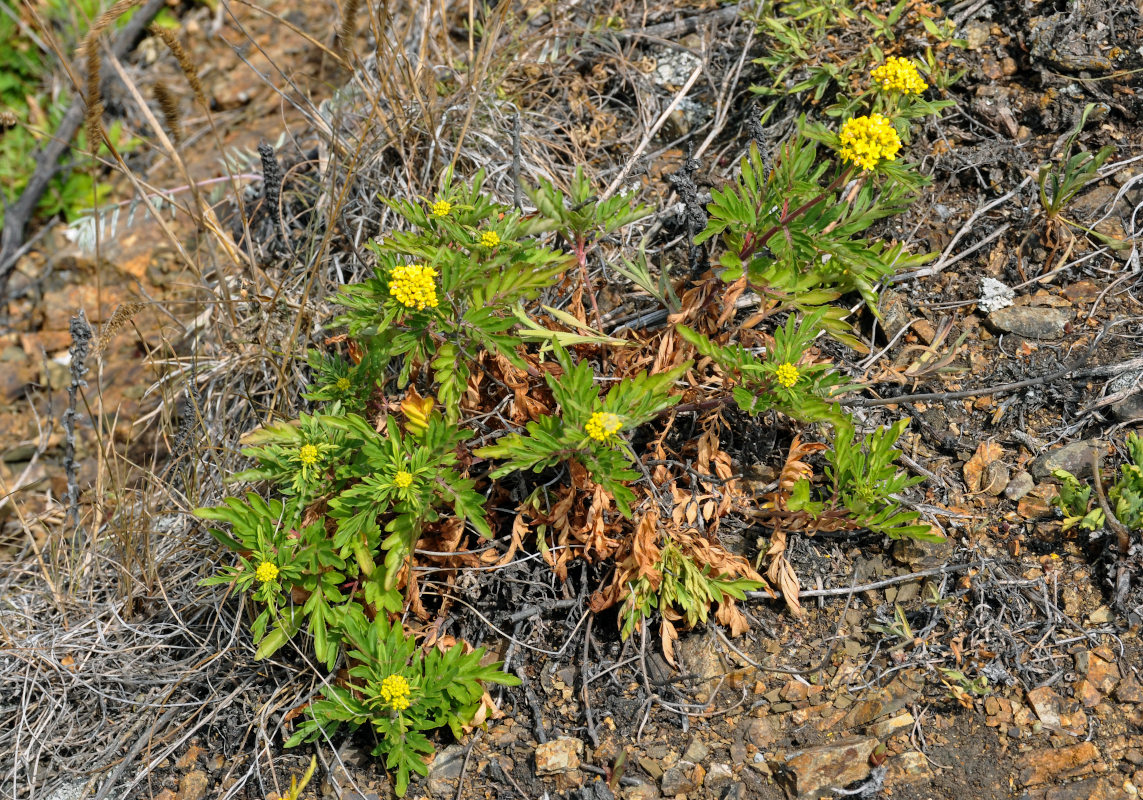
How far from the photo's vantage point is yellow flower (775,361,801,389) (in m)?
2.24

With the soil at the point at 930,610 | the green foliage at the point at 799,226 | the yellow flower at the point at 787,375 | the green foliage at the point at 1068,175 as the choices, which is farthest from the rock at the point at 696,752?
the green foliage at the point at 1068,175

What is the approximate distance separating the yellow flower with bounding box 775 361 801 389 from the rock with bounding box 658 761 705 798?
0.98 metres

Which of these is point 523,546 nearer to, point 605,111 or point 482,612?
point 482,612

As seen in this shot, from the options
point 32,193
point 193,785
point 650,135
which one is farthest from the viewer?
point 32,193

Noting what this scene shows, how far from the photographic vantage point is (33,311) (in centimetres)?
461

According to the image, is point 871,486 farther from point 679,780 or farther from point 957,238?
point 957,238

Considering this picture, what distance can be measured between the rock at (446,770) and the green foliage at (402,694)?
0.13ft

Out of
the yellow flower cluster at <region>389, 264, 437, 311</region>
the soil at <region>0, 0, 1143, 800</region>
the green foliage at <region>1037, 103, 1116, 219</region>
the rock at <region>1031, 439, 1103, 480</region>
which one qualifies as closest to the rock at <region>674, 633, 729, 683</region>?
the soil at <region>0, 0, 1143, 800</region>

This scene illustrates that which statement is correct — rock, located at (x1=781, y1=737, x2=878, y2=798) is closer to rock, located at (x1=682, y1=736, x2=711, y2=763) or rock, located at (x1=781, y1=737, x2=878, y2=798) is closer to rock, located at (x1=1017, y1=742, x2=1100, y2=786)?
rock, located at (x1=682, y1=736, x2=711, y2=763)

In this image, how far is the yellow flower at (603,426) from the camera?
2090 millimetres

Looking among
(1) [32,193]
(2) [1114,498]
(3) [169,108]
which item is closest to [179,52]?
(3) [169,108]

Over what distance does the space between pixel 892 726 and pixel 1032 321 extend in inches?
52.6

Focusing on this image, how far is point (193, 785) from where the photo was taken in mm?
2404

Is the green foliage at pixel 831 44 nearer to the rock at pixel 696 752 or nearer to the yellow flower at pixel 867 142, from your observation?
the yellow flower at pixel 867 142
